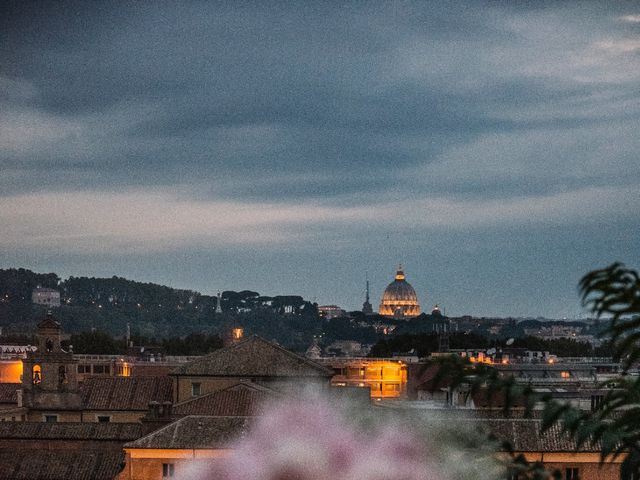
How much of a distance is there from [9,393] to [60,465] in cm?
2406

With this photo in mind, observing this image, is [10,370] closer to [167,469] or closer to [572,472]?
[167,469]

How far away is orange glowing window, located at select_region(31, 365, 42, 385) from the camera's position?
5956cm

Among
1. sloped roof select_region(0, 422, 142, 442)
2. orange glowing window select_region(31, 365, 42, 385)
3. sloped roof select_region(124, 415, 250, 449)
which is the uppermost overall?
orange glowing window select_region(31, 365, 42, 385)

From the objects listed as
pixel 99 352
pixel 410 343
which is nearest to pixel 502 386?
pixel 99 352

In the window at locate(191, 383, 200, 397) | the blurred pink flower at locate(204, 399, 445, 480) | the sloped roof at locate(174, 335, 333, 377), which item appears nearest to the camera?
the blurred pink flower at locate(204, 399, 445, 480)

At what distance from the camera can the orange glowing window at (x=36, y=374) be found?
59.6m

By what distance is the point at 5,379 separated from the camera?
10031 centimetres

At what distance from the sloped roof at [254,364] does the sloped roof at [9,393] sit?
422 inches

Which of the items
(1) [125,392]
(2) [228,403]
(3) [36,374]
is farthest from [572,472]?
(3) [36,374]

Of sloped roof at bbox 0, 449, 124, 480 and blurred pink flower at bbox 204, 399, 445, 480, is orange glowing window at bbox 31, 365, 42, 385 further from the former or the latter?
blurred pink flower at bbox 204, 399, 445, 480

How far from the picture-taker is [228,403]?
46.0 m

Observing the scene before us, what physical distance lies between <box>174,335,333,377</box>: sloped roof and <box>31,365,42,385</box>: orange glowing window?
6639 millimetres

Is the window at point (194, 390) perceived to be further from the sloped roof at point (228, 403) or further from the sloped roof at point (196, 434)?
the sloped roof at point (196, 434)

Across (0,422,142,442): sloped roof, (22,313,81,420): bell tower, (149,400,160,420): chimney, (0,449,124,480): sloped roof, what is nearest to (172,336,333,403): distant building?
(22,313,81,420): bell tower
